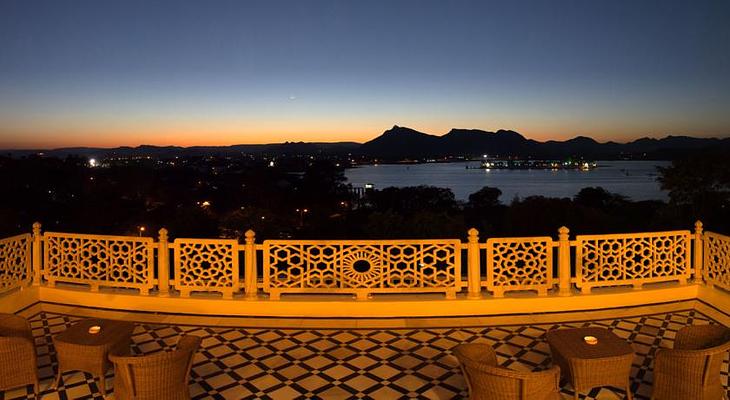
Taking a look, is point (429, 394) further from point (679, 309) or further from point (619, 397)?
point (679, 309)

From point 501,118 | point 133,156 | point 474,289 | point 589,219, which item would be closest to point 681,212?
point 589,219

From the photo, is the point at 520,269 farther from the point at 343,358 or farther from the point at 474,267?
the point at 343,358

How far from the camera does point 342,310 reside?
6484 mm

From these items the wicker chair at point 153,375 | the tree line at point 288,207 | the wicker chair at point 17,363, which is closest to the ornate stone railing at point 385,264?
the wicker chair at point 17,363

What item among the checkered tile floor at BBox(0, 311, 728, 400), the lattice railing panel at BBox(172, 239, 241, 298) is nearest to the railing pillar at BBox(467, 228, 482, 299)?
the checkered tile floor at BBox(0, 311, 728, 400)

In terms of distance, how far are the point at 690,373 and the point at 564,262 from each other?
9.06 ft

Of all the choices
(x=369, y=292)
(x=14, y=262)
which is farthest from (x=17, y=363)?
(x=369, y=292)

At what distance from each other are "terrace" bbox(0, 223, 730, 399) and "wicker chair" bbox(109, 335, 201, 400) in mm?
1506

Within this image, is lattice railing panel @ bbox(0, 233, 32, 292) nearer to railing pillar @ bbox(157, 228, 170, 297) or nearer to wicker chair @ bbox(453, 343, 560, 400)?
railing pillar @ bbox(157, 228, 170, 297)

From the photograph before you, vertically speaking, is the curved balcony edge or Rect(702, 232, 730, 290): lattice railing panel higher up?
Rect(702, 232, 730, 290): lattice railing panel

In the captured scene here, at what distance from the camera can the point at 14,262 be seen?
680 cm

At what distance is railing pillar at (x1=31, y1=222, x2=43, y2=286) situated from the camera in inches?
274

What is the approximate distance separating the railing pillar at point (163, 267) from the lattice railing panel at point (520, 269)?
13.1 ft

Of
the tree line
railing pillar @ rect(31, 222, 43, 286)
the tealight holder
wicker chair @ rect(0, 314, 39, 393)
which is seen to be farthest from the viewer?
the tree line
